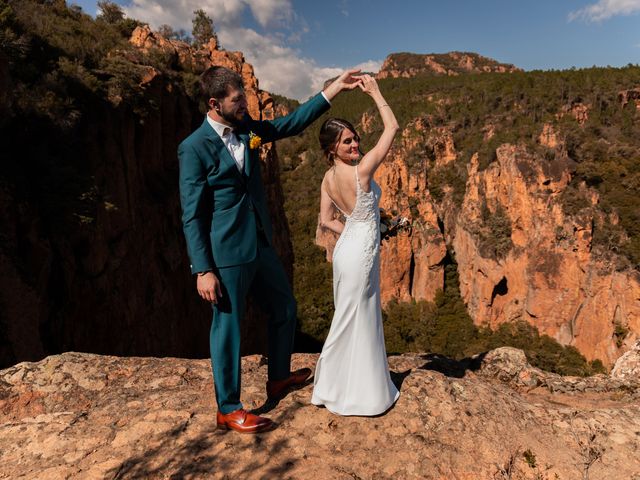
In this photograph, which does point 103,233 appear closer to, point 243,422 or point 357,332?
point 243,422

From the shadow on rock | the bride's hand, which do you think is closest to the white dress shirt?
the bride's hand

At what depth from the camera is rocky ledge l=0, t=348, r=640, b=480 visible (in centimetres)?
260

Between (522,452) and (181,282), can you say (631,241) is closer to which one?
(181,282)

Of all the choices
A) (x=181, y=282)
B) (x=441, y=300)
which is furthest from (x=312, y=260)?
(x=181, y=282)

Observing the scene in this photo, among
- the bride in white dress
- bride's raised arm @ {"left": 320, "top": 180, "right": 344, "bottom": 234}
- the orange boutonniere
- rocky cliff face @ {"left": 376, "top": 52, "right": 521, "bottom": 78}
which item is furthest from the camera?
rocky cliff face @ {"left": 376, "top": 52, "right": 521, "bottom": 78}

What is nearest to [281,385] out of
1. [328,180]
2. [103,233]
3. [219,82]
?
[328,180]

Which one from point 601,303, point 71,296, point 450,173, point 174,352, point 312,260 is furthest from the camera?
point 450,173

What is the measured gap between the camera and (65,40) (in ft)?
40.4

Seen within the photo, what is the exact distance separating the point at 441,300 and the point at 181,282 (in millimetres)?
35034

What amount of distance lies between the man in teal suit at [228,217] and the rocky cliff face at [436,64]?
12577 centimetres

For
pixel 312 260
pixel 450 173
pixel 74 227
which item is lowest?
pixel 312 260

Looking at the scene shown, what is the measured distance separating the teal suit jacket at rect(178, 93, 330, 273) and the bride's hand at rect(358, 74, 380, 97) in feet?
3.03

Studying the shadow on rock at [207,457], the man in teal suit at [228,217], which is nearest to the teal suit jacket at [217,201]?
the man in teal suit at [228,217]

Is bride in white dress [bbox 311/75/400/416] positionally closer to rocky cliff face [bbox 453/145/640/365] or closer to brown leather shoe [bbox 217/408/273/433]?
brown leather shoe [bbox 217/408/273/433]
